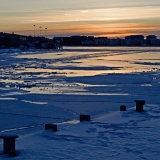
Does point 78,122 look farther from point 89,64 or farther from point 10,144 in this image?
point 89,64

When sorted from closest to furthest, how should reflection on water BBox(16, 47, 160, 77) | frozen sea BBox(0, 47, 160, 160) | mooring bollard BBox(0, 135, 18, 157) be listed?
mooring bollard BBox(0, 135, 18, 157)
frozen sea BBox(0, 47, 160, 160)
reflection on water BBox(16, 47, 160, 77)

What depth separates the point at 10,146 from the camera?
6.55 meters

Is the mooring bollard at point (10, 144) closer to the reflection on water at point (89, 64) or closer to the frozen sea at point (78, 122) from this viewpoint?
the frozen sea at point (78, 122)

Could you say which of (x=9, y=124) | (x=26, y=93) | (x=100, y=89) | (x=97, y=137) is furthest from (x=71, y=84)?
(x=97, y=137)

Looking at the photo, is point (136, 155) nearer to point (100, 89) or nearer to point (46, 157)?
point (46, 157)

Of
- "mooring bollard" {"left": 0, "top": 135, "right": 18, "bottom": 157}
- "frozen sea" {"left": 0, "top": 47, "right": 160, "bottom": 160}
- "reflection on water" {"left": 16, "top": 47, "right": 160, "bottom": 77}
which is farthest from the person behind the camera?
"reflection on water" {"left": 16, "top": 47, "right": 160, "bottom": 77}

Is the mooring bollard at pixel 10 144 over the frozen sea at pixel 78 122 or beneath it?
over

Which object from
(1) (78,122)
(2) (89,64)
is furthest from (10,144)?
(2) (89,64)

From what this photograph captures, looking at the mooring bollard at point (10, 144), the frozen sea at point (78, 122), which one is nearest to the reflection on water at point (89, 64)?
the frozen sea at point (78, 122)

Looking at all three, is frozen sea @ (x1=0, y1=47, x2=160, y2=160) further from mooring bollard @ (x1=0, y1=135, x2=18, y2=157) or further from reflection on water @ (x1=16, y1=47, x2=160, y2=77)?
reflection on water @ (x1=16, y1=47, x2=160, y2=77)

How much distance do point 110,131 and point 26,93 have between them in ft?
22.0

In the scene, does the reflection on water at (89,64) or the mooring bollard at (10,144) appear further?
the reflection on water at (89,64)

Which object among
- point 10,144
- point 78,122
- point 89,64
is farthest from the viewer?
point 89,64

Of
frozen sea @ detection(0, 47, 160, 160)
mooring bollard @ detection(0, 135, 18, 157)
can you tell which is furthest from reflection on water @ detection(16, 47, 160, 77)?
mooring bollard @ detection(0, 135, 18, 157)
